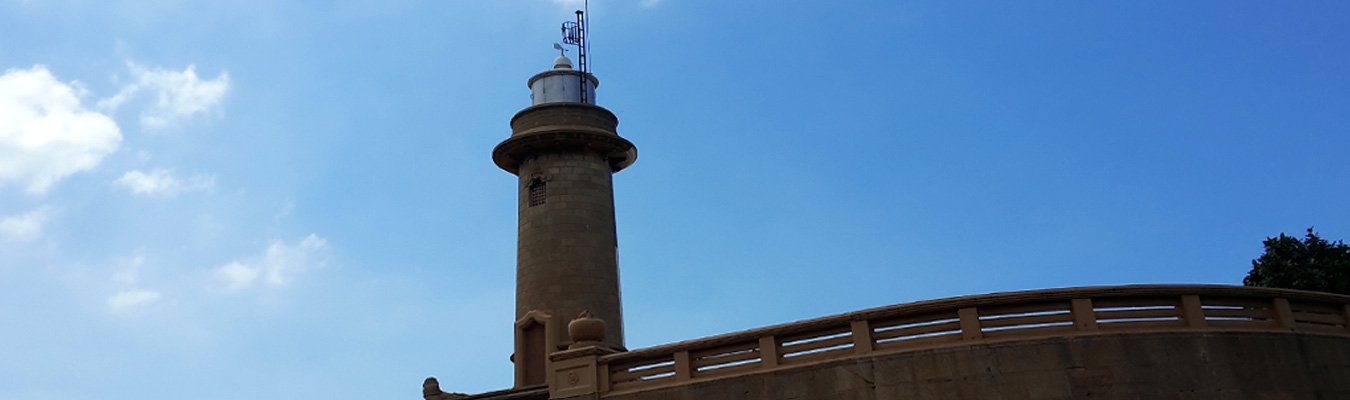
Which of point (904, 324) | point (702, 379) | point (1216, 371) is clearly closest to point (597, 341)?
point (702, 379)

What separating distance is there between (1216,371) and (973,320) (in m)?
3.32

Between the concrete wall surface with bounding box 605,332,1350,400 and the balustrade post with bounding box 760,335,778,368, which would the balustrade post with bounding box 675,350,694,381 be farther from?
the concrete wall surface with bounding box 605,332,1350,400

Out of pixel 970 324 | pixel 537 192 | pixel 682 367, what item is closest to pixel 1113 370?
pixel 970 324

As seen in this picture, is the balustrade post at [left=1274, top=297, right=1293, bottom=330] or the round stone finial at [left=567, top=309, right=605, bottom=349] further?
the round stone finial at [left=567, top=309, right=605, bottom=349]

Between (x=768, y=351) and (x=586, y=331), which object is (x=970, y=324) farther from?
(x=586, y=331)

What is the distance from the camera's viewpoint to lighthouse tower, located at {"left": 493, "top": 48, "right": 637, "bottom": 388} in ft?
87.9

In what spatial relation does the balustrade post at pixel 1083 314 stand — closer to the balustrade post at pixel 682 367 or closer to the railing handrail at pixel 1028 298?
the railing handrail at pixel 1028 298

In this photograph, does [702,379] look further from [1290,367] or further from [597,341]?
[1290,367]

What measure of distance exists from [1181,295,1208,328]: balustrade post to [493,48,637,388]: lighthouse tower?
13007 millimetres

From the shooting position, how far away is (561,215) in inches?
1092

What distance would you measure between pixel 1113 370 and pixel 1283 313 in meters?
3.07

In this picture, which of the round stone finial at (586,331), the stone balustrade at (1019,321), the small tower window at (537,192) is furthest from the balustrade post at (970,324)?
the small tower window at (537,192)

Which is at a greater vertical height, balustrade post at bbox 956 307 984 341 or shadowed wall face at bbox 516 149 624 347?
shadowed wall face at bbox 516 149 624 347

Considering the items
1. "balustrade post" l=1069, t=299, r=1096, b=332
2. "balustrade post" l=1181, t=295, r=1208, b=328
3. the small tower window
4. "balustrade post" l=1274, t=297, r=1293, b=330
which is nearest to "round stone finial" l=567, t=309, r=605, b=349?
"balustrade post" l=1069, t=299, r=1096, b=332
